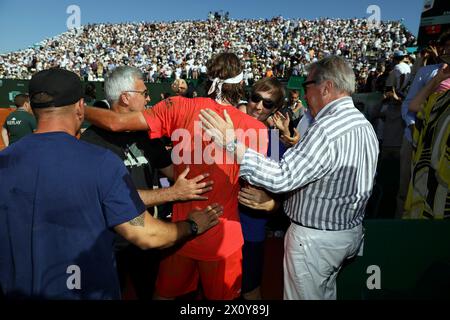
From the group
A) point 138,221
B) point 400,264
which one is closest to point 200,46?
point 400,264

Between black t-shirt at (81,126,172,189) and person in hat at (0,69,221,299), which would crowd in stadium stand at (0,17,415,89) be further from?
person in hat at (0,69,221,299)

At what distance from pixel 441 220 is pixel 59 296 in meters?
2.46

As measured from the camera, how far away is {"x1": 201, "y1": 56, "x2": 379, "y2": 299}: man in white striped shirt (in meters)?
2.03

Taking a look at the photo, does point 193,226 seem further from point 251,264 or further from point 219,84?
point 219,84

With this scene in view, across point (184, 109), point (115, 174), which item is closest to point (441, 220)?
point (184, 109)

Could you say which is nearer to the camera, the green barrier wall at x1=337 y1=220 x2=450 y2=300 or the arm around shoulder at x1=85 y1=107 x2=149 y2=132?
the arm around shoulder at x1=85 y1=107 x2=149 y2=132

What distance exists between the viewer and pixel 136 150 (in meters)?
2.77

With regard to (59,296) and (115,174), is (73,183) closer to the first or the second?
(115,174)

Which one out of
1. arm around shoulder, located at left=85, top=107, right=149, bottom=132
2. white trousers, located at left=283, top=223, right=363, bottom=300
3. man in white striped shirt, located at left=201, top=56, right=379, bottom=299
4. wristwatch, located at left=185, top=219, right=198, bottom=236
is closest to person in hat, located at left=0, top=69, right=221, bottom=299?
wristwatch, located at left=185, top=219, right=198, bottom=236

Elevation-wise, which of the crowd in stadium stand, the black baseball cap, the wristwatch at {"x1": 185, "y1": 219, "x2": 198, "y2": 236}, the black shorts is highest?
the crowd in stadium stand

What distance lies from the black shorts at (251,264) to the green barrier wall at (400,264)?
1.98 ft

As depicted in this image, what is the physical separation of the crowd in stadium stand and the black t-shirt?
19519 mm
